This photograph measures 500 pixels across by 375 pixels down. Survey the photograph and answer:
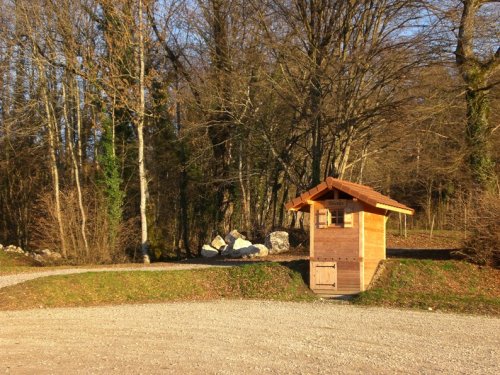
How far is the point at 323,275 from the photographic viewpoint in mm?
17219

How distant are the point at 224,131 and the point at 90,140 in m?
7.65

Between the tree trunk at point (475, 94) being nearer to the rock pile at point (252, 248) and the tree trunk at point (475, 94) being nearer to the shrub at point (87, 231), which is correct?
the rock pile at point (252, 248)

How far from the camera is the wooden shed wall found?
17.1m

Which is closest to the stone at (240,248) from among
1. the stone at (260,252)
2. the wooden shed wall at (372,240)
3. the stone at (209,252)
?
the stone at (260,252)

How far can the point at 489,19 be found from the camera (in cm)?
2177

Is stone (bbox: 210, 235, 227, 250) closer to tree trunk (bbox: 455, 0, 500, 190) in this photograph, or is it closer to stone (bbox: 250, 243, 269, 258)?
stone (bbox: 250, 243, 269, 258)

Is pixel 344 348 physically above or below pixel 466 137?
below

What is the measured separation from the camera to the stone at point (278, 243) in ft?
86.7

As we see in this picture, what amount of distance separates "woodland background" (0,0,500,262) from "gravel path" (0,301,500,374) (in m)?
6.97

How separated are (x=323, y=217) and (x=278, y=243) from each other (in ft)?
31.0

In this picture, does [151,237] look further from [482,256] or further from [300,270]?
[482,256]

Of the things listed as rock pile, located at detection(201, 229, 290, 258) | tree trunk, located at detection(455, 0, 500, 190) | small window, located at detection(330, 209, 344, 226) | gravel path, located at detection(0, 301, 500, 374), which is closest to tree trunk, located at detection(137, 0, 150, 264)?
rock pile, located at detection(201, 229, 290, 258)

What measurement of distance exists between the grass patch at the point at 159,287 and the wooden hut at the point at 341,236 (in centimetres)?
83

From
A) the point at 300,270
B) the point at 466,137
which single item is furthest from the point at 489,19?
the point at 300,270
